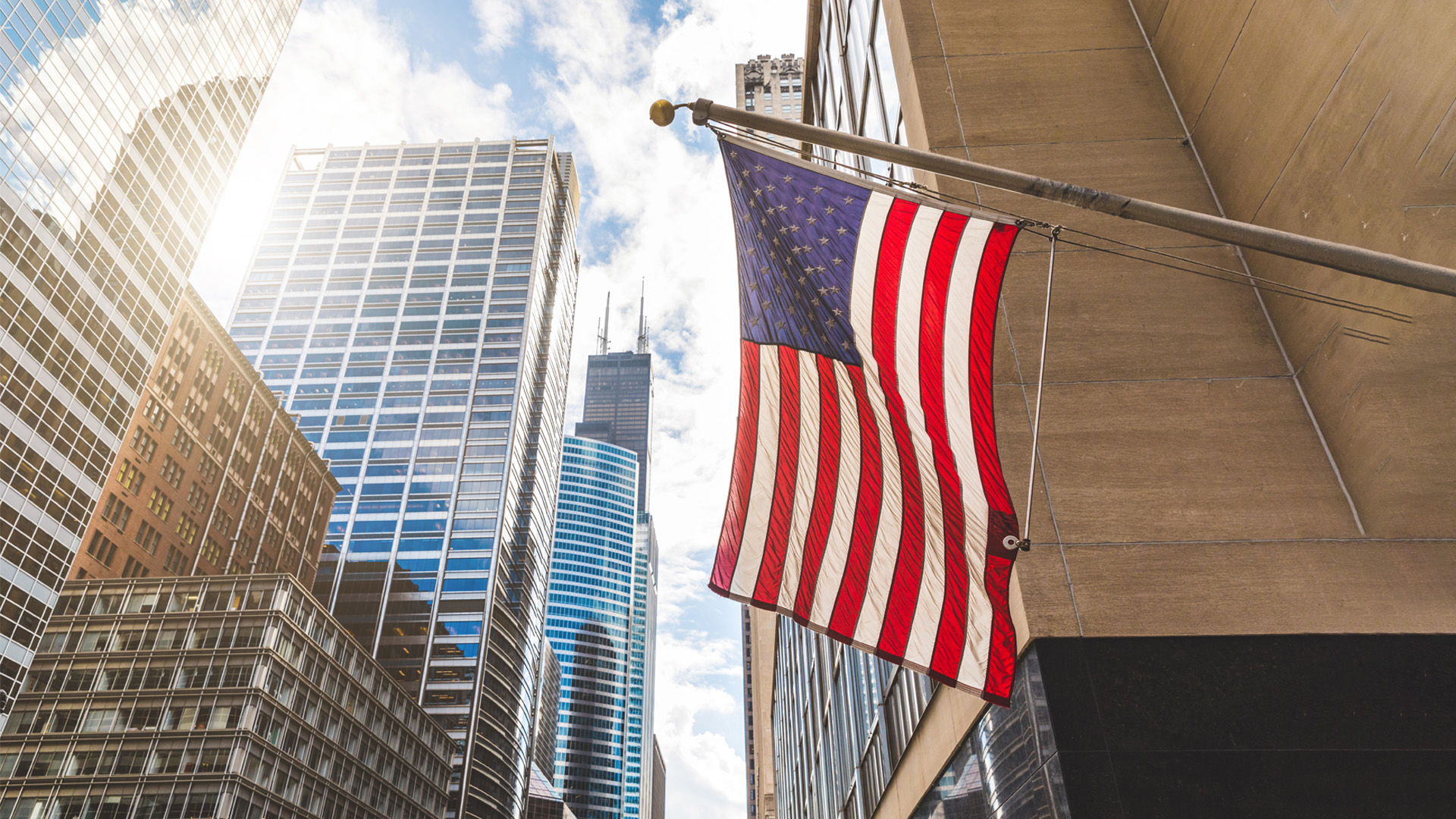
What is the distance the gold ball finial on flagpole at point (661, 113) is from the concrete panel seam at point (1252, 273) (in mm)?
5291

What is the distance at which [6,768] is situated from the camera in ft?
160

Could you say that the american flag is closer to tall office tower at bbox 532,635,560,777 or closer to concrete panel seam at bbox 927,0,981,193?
concrete panel seam at bbox 927,0,981,193

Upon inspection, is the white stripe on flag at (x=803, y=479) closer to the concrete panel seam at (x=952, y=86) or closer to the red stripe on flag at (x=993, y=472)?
the red stripe on flag at (x=993, y=472)

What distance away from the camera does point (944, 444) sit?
7930mm

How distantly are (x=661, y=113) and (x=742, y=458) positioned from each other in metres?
4.06

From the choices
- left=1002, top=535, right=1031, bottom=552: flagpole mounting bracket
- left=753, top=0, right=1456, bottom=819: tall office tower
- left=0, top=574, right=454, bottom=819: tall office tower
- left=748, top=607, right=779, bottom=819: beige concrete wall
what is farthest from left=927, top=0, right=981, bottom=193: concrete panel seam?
left=0, top=574, right=454, bottom=819: tall office tower

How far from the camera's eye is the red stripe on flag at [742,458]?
933 cm

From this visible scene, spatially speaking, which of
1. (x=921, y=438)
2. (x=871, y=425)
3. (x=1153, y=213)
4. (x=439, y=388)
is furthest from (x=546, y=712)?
(x=1153, y=213)

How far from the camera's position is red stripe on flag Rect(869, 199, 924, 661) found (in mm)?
7949

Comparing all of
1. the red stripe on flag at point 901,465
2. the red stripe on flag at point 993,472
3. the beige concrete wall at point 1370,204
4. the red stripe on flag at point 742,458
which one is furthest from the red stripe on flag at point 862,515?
the beige concrete wall at point 1370,204

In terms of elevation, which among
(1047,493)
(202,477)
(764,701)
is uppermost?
(202,477)

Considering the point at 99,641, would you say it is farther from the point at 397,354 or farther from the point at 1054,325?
the point at 397,354

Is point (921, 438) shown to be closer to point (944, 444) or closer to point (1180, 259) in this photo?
point (944, 444)

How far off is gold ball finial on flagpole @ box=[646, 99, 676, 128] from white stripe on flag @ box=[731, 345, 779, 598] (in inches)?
117
